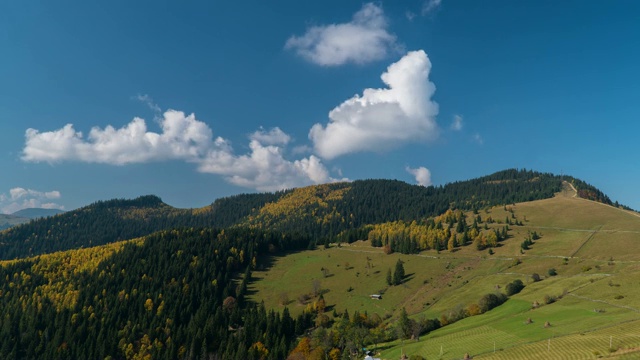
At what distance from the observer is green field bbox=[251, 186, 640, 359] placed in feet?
241

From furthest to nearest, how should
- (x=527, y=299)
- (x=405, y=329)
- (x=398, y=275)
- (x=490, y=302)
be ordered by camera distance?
(x=398, y=275)
(x=490, y=302)
(x=527, y=299)
(x=405, y=329)

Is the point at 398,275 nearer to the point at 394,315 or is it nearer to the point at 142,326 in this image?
the point at 394,315

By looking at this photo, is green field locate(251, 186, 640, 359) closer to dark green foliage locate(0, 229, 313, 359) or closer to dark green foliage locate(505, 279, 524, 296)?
dark green foliage locate(505, 279, 524, 296)

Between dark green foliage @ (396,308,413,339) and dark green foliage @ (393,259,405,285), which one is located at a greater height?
dark green foliage @ (393,259,405,285)

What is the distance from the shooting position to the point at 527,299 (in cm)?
11819

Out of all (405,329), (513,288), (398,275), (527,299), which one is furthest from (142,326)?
(527,299)

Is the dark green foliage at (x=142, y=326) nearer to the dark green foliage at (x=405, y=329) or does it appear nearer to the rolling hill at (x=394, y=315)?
the rolling hill at (x=394, y=315)

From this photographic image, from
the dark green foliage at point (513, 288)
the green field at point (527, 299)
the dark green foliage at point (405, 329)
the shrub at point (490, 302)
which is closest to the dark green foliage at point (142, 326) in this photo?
the green field at point (527, 299)

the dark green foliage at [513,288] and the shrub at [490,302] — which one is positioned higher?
the dark green foliage at [513,288]

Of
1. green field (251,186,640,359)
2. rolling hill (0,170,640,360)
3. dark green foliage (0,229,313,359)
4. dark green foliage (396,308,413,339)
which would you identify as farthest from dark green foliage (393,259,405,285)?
dark green foliage (396,308,413,339)

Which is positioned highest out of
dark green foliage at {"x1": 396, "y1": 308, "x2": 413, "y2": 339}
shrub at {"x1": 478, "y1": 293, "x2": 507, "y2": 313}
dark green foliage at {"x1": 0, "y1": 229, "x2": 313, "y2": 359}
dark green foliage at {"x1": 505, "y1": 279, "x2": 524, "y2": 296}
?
dark green foliage at {"x1": 505, "y1": 279, "x2": 524, "y2": 296}

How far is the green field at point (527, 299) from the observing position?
73375 millimetres

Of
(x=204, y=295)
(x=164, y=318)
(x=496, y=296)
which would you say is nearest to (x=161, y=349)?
(x=164, y=318)

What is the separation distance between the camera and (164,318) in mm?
172000
